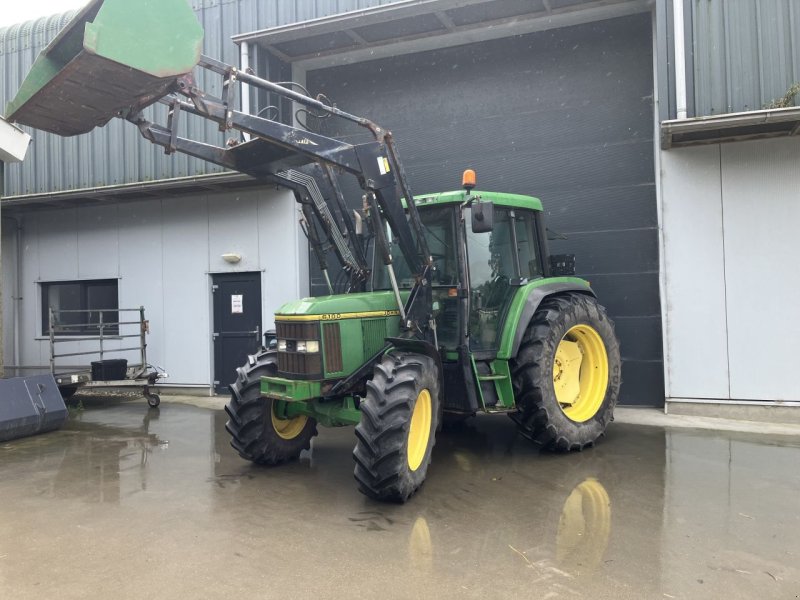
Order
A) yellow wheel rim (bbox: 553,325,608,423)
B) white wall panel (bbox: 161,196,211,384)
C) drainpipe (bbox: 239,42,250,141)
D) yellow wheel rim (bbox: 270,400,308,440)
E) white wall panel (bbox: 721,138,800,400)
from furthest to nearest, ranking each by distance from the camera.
→ white wall panel (bbox: 161,196,211,384) < drainpipe (bbox: 239,42,250,141) < white wall panel (bbox: 721,138,800,400) < yellow wheel rim (bbox: 553,325,608,423) < yellow wheel rim (bbox: 270,400,308,440)

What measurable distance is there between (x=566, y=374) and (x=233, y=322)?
573cm

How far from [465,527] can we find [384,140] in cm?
304

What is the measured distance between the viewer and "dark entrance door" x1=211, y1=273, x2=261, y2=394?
9570mm

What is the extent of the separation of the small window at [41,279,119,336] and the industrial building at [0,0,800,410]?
0.19ft

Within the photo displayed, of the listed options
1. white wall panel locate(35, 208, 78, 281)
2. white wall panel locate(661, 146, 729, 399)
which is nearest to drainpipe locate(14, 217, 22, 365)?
white wall panel locate(35, 208, 78, 281)

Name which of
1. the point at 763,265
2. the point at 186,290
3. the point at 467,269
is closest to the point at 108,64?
the point at 467,269

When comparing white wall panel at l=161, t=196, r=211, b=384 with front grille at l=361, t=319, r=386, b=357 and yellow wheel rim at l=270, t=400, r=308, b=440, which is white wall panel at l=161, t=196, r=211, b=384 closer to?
yellow wheel rim at l=270, t=400, r=308, b=440

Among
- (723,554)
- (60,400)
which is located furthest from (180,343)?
(723,554)

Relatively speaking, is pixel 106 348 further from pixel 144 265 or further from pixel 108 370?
pixel 108 370

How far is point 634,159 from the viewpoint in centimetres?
789

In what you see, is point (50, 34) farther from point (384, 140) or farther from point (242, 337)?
point (384, 140)

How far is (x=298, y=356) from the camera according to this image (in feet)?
15.8

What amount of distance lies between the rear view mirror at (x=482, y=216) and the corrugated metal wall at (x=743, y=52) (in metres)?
3.55

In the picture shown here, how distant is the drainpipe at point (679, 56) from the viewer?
21.9 ft
